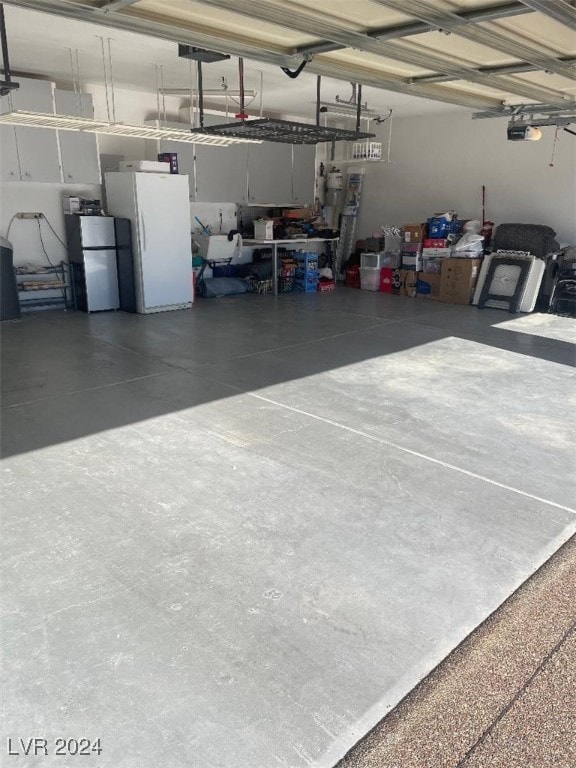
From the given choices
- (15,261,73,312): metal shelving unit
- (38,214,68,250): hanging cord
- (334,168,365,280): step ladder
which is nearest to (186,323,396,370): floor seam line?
(15,261,73,312): metal shelving unit

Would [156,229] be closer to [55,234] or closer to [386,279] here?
[55,234]

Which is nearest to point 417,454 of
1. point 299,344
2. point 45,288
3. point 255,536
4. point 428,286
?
point 255,536

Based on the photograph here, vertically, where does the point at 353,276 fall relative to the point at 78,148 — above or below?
below

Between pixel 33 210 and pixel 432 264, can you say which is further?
pixel 432 264

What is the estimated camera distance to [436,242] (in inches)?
356

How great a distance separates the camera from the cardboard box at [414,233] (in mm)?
9266

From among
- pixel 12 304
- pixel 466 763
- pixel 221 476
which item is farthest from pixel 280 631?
pixel 12 304

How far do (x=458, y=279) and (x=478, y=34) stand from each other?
6.14 metres

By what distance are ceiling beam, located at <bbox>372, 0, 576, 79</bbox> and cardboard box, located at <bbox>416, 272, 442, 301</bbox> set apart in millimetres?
5480

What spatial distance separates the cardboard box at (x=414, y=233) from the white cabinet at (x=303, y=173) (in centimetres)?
212

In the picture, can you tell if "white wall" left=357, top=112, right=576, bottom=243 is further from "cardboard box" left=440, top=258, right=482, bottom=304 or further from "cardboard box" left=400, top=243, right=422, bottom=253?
"cardboard box" left=440, top=258, right=482, bottom=304

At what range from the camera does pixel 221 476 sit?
3.25m

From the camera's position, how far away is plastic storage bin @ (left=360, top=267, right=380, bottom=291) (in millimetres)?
9977

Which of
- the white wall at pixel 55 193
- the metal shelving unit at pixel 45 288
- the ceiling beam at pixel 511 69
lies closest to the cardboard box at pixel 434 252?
the white wall at pixel 55 193
